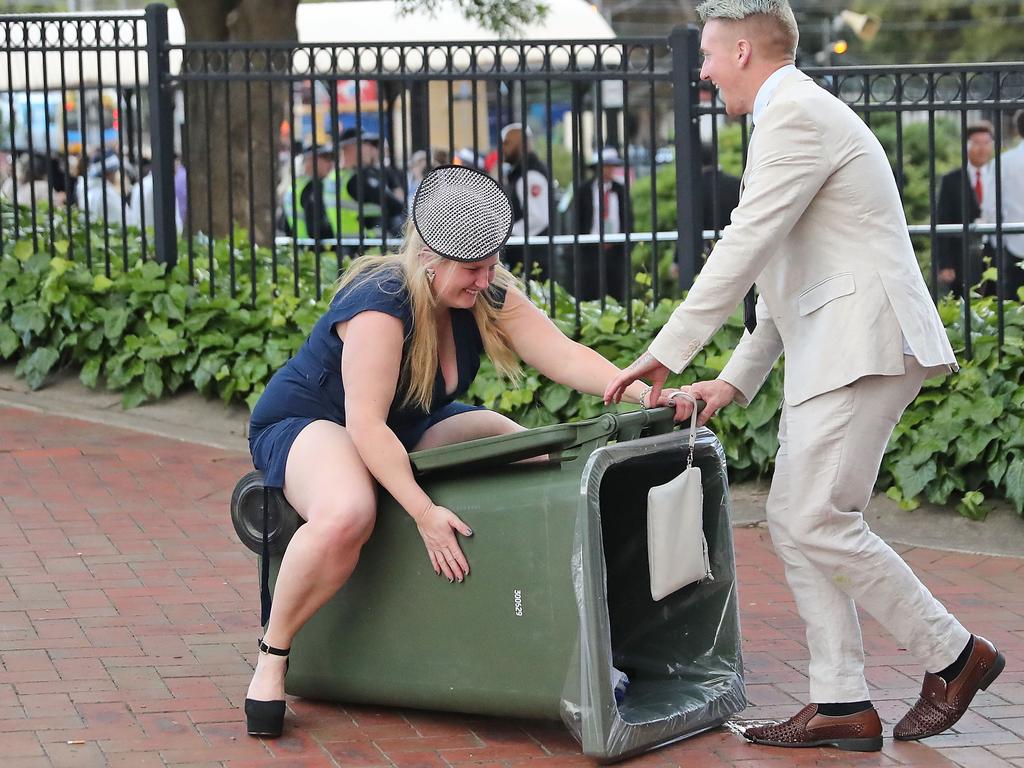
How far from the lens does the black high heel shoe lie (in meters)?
3.86

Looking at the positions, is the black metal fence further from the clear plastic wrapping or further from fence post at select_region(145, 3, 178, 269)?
the clear plastic wrapping

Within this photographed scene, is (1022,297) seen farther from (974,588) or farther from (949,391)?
(974,588)

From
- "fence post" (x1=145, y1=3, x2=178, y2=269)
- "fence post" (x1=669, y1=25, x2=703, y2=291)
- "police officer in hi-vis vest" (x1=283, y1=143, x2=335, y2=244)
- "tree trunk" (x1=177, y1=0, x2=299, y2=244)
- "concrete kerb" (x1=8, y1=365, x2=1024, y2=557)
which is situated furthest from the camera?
"police officer in hi-vis vest" (x1=283, y1=143, x2=335, y2=244)

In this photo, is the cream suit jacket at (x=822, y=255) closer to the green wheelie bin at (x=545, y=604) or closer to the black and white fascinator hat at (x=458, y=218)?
the green wheelie bin at (x=545, y=604)

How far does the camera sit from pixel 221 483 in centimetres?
659

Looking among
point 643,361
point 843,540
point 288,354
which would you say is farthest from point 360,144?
point 843,540

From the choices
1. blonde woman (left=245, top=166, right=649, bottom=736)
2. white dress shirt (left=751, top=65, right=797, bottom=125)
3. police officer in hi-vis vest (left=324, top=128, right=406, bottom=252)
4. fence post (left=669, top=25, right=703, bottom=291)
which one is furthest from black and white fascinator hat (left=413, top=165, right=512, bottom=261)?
police officer in hi-vis vest (left=324, top=128, right=406, bottom=252)

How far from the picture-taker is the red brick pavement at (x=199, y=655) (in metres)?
3.80

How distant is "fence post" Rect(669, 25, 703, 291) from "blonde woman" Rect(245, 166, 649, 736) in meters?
2.60

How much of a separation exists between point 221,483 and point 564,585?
128 inches

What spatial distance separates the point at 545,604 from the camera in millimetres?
3674

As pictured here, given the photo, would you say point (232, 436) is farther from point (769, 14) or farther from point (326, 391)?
point (769, 14)

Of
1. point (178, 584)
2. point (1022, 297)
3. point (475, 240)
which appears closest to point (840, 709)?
point (475, 240)

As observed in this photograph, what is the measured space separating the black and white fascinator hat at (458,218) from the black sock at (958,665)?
1.56 m
